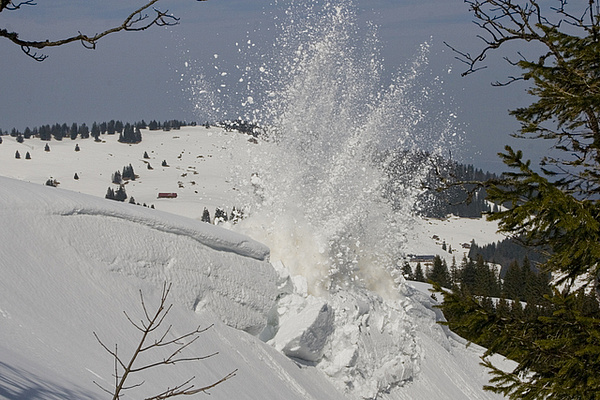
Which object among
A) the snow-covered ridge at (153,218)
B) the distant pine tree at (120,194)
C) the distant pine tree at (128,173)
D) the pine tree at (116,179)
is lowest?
the distant pine tree at (120,194)

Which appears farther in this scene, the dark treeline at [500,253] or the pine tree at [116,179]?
the dark treeline at [500,253]

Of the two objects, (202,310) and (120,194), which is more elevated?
(202,310)

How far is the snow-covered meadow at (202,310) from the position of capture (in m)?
7.02

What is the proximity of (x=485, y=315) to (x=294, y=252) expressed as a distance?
9.32m

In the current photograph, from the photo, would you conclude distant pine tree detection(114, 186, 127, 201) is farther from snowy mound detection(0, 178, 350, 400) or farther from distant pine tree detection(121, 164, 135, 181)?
snowy mound detection(0, 178, 350, 400)

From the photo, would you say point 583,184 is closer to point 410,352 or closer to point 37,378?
point 37,378

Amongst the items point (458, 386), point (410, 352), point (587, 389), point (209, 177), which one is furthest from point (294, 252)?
point (209, 177)

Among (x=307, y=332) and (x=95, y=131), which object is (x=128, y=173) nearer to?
(x=95, y=131)

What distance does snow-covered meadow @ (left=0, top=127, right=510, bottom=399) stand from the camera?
702 centimetres

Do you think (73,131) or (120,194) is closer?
(120,194)

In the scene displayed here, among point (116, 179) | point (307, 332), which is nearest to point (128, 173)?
point (116, 179)

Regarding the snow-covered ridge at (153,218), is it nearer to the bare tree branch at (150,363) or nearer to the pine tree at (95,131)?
the bare tree branch at (150,363)

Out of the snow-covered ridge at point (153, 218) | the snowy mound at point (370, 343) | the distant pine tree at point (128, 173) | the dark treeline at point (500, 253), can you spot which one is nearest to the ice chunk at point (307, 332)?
the snowy mound at point (370, 343)

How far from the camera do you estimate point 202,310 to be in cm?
1086
